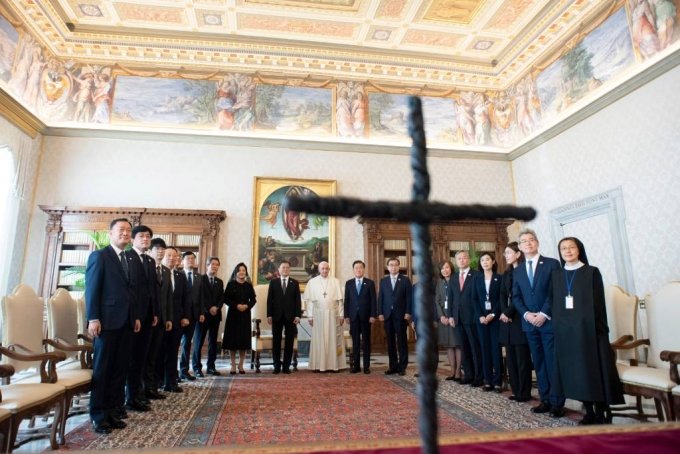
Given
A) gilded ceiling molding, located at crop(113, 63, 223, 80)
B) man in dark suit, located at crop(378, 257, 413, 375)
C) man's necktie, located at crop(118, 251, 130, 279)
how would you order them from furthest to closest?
gilded ceiling molding, located at crop(113, 63, 223, 80), man in dark suit, located at crop(378, 257, 413, 375), man's necktie, located at crop(118, 251, 130, 279)

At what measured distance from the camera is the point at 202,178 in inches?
371

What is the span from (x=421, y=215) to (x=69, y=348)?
13.6 feet

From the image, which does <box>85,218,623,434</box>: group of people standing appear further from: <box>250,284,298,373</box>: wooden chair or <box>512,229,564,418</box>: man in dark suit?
<box>250,284,298,373</box>: wooden chair

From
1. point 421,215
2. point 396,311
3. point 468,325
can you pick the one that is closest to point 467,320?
point 468,325

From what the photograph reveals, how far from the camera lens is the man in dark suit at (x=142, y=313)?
13.1 ft

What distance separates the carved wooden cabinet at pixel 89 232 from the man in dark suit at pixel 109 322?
5258 mm

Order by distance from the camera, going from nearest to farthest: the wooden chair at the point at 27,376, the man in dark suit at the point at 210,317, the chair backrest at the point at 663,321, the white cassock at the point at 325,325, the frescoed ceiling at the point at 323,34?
the wooden chair at the point at 27,376
the chair backrest at the point at 663,321
the man in dark suit at the point at 210,317
the white cassock at the point at 325,325
the frescoed ceiling at the point at 323,34

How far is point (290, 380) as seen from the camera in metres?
5.92

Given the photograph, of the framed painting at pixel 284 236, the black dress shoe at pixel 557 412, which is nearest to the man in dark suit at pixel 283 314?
the framed painting at pixel 284 236

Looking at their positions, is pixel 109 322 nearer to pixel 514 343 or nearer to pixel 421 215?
pixel 421 215

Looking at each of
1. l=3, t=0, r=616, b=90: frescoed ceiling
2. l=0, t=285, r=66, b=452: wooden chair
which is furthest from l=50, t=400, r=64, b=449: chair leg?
l=3, t=0, r=616, b=90: frescoed ceiling

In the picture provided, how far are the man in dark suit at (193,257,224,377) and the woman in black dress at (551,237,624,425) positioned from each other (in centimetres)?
479

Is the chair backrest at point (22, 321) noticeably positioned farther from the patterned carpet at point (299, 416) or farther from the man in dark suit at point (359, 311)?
the man in dark suit at point (359, 311)

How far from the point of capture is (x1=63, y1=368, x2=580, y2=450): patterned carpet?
10.6 feet
